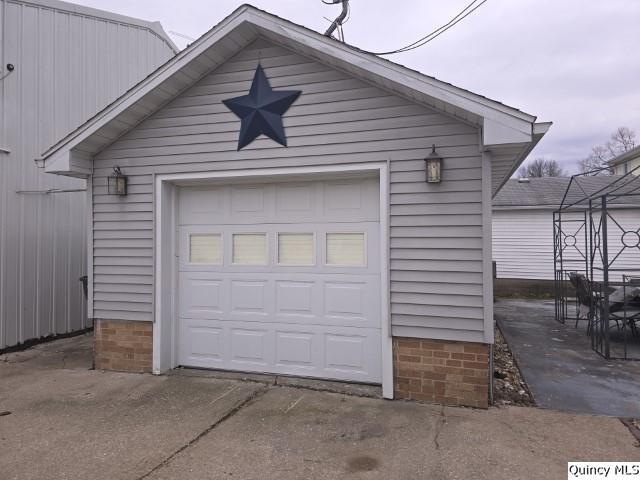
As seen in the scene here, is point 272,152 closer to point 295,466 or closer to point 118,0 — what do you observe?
point 295,466

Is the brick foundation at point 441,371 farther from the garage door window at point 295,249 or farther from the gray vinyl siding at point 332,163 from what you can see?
the garage door window at point 295,249

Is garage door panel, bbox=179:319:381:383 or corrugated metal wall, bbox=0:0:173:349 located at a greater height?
corrugated metal wall, bbox=0:0:173:349

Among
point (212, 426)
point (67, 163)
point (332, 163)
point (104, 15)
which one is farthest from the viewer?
point (104, 15)

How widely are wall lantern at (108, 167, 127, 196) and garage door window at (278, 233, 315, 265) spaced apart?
1.93 m

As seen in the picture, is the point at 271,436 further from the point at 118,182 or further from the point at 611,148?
the point at 611,148

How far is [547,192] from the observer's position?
48.3 ft

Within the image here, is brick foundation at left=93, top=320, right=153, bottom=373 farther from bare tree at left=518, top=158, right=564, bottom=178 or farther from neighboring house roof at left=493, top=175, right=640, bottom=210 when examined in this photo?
bare tree at left=518, top=158, right=564, bottom=178

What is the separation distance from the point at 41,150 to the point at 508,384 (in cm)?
740

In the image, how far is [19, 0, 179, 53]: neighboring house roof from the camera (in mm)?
6913

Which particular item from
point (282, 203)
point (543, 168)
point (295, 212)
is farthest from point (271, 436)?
point (543, 168)

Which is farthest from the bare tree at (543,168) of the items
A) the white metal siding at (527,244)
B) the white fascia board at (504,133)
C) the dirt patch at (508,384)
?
the white fascia board at (504,133)

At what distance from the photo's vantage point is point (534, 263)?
1339 cm

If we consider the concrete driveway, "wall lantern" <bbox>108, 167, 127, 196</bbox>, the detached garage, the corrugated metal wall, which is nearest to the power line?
the detached garage

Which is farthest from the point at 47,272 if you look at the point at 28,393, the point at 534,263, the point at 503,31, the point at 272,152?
the point at 534,263
